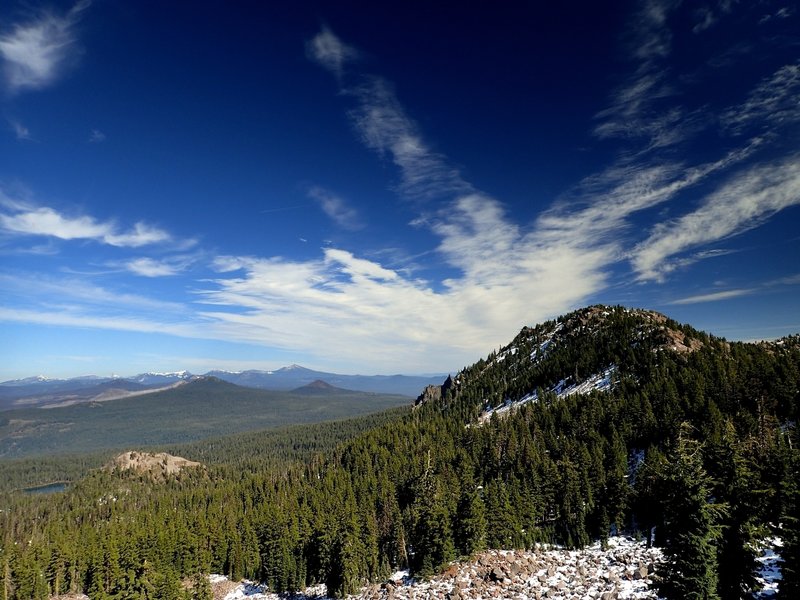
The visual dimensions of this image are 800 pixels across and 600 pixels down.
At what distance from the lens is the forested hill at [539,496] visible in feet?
93.2

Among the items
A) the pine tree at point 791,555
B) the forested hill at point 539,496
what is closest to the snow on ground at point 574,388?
the forested hill at point 539,496

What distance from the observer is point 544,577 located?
183 ft

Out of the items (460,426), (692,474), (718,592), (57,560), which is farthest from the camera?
(460,426)

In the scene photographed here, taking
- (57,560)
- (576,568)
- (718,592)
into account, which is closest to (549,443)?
(576,568)

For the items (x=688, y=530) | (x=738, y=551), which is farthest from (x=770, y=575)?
(x=688, y=530)

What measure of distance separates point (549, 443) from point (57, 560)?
134847 millimetres

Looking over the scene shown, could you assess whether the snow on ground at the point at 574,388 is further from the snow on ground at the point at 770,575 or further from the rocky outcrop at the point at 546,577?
the snow on ground at the point at 770,575

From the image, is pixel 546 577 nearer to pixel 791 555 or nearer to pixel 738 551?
pixel 791 555

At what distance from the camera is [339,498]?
121 meters

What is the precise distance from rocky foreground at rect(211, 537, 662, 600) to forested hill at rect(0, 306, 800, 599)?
455 centimetres

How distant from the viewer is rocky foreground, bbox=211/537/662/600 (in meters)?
49.5

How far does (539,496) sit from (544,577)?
3182cm

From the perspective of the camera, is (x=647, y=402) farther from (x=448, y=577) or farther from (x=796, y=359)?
(x=448, y=577)

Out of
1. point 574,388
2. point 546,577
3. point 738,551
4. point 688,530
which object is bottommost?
point 546,577
